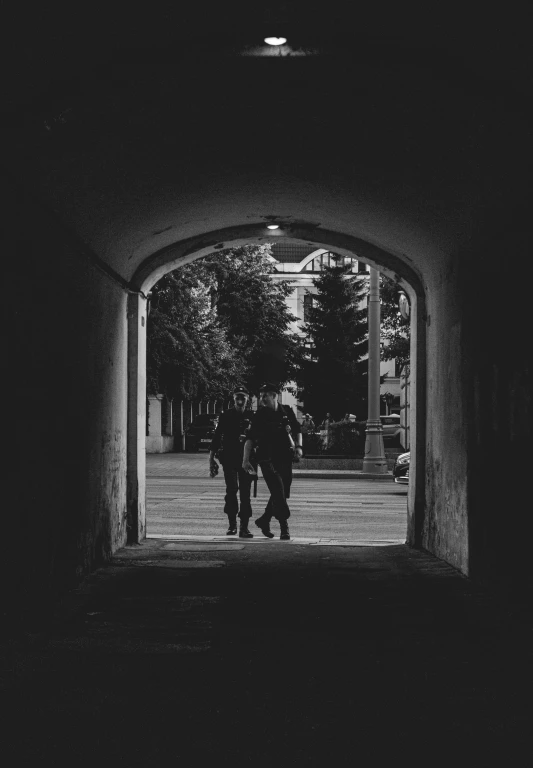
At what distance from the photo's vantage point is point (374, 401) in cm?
2762

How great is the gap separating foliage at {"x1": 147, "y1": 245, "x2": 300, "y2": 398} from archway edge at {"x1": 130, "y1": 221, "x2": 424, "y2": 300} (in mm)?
21379

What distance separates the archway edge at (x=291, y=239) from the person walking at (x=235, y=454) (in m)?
2.08

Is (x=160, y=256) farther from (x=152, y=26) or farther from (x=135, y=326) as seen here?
(x=152, y=26)

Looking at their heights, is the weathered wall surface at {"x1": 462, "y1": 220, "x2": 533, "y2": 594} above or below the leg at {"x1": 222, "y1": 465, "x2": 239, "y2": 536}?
above

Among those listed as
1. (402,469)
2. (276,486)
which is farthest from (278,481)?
(402,469)

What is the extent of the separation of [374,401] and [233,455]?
14496 millimetres

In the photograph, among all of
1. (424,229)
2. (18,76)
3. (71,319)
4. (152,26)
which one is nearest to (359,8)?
(152,26)

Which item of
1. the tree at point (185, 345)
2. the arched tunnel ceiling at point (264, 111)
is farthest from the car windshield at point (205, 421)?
the arched tunnel ceiling at point (264, 111)

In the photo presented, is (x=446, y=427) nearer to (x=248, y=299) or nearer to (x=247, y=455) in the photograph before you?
(x=247, y=455)

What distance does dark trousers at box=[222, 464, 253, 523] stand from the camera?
13414 millimetres

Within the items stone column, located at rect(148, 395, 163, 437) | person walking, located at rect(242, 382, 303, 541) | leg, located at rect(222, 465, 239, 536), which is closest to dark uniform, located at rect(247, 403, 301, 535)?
person walking, located at rect(242, 382, 303, 541)

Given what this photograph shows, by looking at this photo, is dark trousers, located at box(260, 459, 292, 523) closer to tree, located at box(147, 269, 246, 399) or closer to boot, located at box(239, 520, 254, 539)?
boot, located at box(239, 520, 254, 539)

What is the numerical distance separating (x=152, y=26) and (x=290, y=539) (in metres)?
8.57

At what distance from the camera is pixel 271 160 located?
28.3ft
